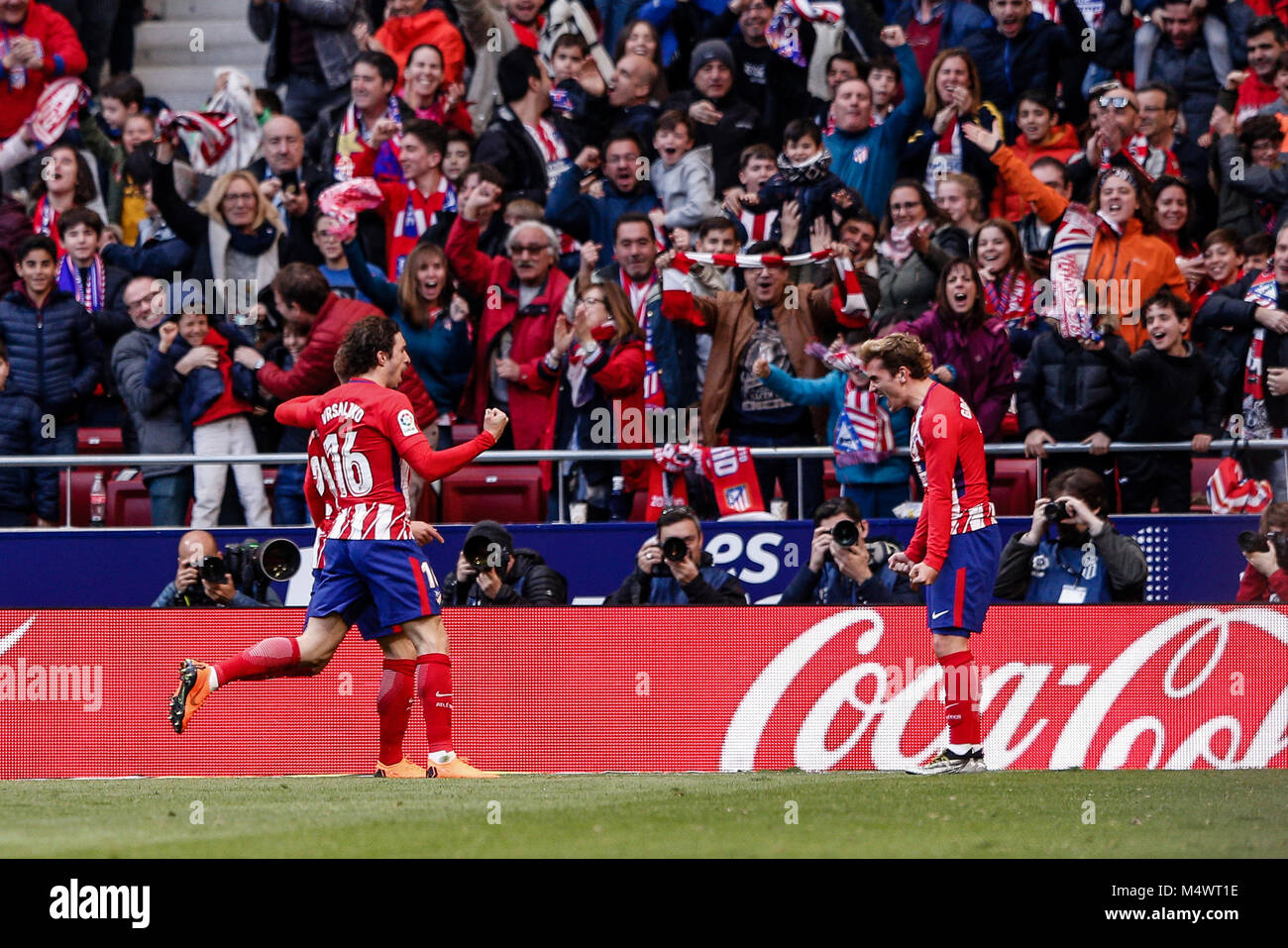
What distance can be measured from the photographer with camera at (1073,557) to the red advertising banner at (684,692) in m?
0.53

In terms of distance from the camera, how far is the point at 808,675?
33.1 ft

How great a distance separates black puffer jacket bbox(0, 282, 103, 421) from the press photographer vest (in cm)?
659

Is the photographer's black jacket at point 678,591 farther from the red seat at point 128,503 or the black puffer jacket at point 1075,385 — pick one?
the red seat at point 128,503

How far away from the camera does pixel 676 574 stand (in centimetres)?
1059

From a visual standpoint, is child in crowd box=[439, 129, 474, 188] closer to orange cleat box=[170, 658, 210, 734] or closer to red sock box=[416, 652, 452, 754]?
red sock box=[416, 652, 452, 754]

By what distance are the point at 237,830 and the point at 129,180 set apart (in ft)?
29.7

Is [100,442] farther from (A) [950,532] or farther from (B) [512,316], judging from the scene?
(A) [950,532]

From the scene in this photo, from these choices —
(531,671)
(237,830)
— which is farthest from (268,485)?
(237,830)

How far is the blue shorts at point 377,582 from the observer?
28.8 feet

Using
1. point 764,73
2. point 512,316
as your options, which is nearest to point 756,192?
point 764,73

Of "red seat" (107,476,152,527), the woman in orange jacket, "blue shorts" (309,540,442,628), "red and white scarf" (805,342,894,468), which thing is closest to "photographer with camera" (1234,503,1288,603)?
the woman in orange jacket

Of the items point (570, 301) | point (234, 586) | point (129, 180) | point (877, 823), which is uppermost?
point (129, 180)

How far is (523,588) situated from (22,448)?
416 cm

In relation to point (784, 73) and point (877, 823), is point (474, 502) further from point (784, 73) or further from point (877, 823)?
point (877, 823)
